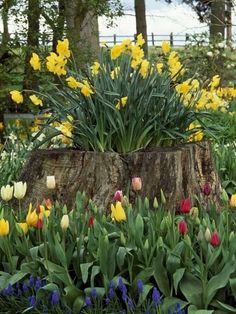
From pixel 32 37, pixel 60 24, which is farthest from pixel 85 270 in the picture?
pixel 60 24

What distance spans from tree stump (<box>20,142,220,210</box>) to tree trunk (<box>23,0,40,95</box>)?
582 centimetres

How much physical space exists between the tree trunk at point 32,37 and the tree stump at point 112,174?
5.82 m

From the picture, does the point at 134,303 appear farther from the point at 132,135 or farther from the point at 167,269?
the point at 132,135

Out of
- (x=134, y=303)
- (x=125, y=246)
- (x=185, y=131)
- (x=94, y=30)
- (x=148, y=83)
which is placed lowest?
(x=134, y=303)

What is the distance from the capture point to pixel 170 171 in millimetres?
3871

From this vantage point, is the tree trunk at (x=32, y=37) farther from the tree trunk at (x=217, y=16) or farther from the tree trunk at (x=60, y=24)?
the tree trunk at (x=217, y=16)

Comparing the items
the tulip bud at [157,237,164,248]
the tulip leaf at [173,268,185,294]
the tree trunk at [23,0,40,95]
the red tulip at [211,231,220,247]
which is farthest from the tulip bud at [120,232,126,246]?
the tree trunk at [23,0,40,95]

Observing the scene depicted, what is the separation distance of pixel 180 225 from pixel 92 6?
7.58 metres

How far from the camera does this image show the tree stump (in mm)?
3832

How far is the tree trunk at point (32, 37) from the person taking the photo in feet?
31.4

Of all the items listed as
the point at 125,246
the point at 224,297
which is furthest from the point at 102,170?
the point at 224,297

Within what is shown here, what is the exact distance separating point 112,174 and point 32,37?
6.35m

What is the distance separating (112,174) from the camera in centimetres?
383

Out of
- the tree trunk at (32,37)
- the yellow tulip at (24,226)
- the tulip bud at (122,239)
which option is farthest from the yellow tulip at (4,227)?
the tree trunk at (32,37)
